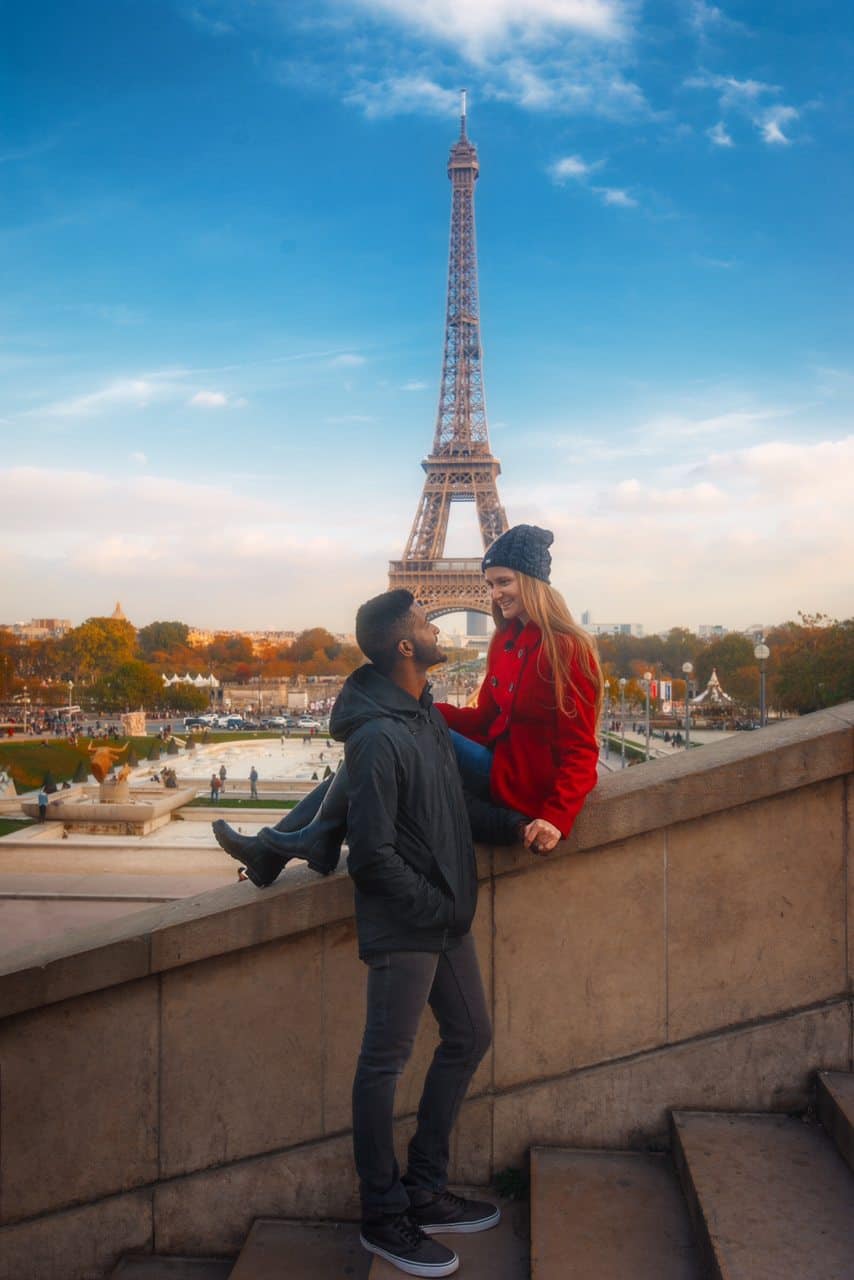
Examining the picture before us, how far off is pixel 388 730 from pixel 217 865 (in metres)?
17.6

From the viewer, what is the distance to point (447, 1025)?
3.30m

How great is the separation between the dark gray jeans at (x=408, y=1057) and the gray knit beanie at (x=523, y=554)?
131 centimetres

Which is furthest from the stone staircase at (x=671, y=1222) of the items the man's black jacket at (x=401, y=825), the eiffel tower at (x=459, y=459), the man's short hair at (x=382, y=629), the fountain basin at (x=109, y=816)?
the eiffel tower at (x=459, y=459)

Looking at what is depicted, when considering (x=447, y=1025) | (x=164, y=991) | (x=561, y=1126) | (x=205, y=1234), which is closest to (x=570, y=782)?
(x=447, y=1025)

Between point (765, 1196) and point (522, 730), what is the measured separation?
1638 mm

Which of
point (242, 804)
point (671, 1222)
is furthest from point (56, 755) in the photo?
point (671, 1222)

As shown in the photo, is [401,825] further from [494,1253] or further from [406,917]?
[494,1253]

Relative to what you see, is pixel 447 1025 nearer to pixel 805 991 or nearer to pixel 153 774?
pixel 805 991

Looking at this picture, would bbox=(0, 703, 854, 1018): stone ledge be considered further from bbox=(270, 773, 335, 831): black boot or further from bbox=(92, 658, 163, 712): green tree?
bbox=(92, 658, 163, 712): green tree

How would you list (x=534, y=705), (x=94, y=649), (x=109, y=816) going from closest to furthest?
(x=534, y=705)
(x=109, y=816)
(x=94, y=649)

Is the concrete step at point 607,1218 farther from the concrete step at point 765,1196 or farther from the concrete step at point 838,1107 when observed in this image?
the concrete step at point 838,1107

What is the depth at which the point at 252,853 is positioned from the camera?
3.72m

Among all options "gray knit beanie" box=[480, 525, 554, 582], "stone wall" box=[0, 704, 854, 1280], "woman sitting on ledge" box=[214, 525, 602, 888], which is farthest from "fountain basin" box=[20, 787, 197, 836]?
"gray knit beanie" box=[480, 525, 554, 582]

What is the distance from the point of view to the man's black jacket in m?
2.99
